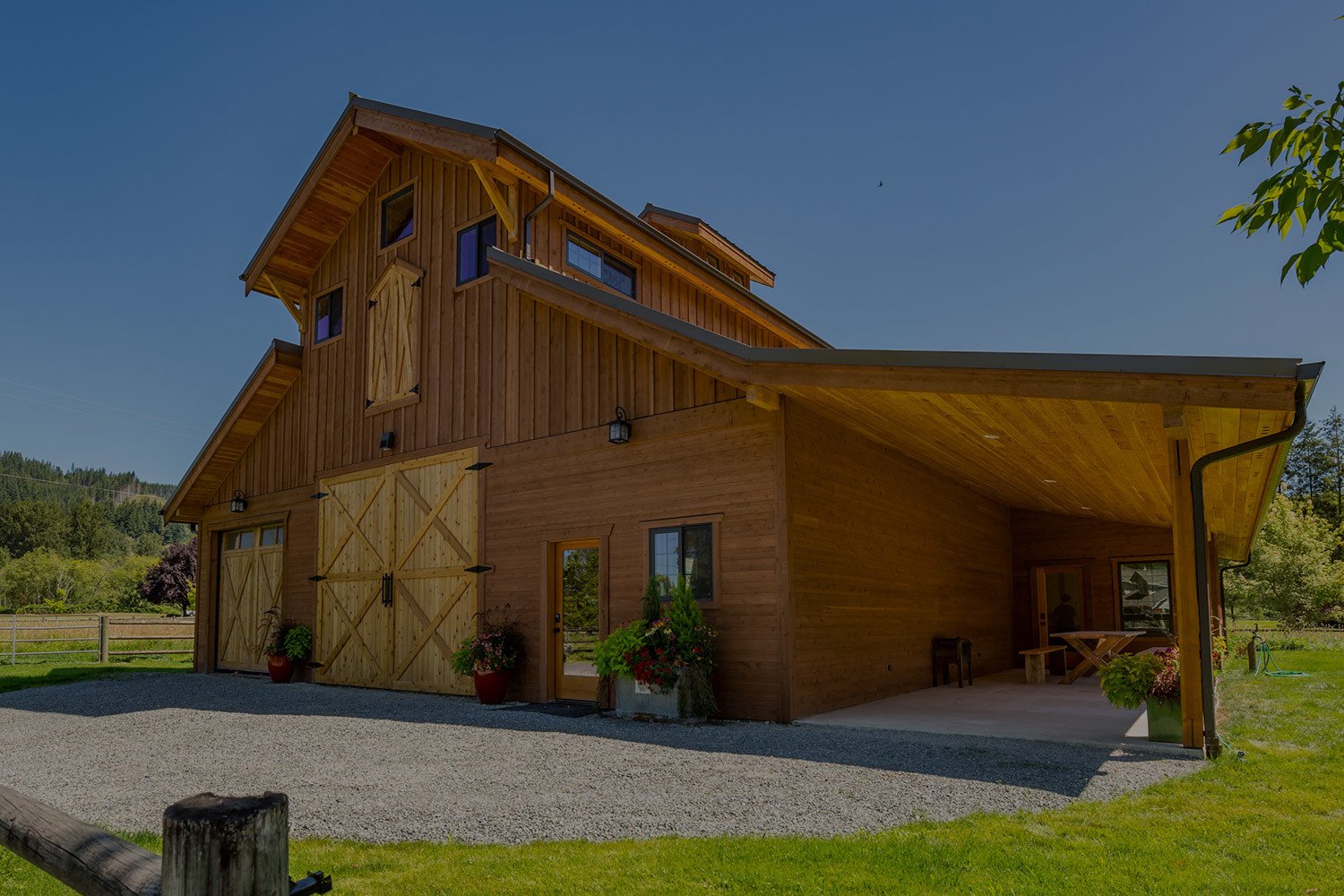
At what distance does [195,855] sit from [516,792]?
439 cm

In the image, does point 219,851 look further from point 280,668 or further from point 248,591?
point 248,591

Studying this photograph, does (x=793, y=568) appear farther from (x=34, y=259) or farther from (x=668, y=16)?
(x=34, y=259)

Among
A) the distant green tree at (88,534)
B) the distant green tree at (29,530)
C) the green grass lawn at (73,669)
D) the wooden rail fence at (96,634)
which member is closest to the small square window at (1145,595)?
the green grass lawn at (73,669)

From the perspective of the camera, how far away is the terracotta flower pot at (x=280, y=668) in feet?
45.7

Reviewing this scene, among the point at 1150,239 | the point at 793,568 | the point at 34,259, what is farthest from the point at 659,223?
the point at 34,259

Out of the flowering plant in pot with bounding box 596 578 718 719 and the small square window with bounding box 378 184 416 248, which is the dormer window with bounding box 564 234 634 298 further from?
the flowering plant in pot with bounding box 596 578 718 719

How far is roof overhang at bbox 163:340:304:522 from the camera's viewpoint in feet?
48.6

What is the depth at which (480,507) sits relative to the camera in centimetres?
1148

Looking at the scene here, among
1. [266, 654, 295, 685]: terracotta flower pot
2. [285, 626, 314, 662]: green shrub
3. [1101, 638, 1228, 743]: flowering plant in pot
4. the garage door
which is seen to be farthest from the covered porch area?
the garage door

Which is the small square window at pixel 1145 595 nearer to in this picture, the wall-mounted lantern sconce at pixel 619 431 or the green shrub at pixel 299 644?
the wall-mounted lantern sconce at pixel 619 431

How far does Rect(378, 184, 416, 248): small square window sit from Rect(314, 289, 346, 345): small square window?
133cm

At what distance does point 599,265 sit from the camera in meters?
12.4

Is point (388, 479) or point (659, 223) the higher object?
A: point (659, 223)

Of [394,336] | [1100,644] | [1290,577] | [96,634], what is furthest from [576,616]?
[1290,577]
